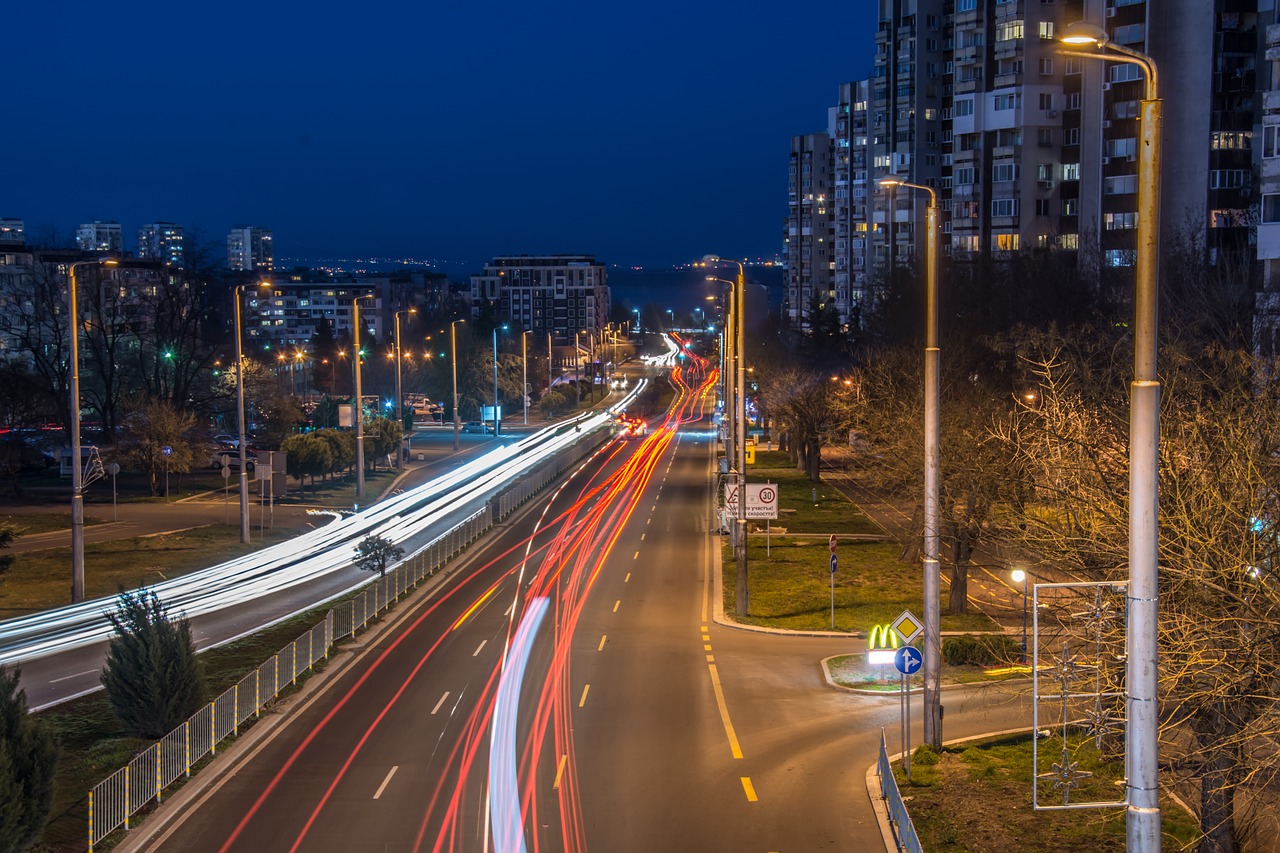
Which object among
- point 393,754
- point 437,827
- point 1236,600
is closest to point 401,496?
point 393,754

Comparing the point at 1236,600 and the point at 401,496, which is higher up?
the point at 1236,600

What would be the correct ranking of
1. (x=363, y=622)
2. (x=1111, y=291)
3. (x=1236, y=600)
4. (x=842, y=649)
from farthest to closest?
(x=1111, y=291) → (x=363, y=622) → (x=842, y=649) → (x=1236, y=600)

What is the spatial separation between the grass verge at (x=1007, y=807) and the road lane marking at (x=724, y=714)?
2.47m

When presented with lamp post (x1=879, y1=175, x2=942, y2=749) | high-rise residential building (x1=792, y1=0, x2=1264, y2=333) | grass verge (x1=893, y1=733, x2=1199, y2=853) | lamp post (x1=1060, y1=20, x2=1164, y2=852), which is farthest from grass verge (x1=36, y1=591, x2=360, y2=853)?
high-rise residential building (x1=792, y1=0, x2=1264, y2=333)

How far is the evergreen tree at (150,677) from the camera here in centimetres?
1856

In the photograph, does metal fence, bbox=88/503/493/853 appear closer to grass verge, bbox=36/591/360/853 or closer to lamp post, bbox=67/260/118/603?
grass verge, bbox=36/591/360/853

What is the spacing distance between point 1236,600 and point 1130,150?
2511 inches

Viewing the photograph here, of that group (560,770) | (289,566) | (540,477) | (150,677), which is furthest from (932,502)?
(540,477)

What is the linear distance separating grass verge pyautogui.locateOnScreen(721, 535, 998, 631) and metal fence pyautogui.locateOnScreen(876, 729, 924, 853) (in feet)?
27.3

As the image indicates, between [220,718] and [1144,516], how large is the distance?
15.3 m

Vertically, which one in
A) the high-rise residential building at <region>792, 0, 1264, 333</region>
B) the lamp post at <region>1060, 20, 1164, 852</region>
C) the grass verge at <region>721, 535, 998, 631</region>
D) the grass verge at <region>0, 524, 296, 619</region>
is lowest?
the grass verge at <region>721, 535, 998, 631</region>

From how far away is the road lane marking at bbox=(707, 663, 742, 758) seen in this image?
1867 cm

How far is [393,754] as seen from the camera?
1823cm

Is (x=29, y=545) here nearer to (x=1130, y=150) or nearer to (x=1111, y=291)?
(x=1111, y=291)
